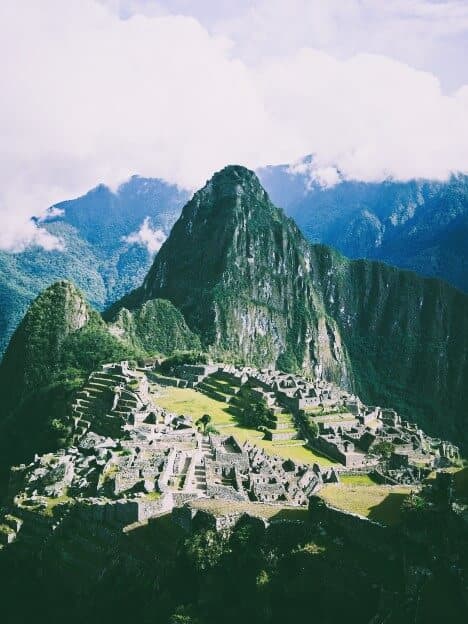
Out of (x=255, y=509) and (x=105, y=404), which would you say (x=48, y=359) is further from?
(x=255, y=509)

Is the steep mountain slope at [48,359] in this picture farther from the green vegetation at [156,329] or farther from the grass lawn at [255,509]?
the grass lawn at [255,509]

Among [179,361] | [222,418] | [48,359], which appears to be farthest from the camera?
[48,359]

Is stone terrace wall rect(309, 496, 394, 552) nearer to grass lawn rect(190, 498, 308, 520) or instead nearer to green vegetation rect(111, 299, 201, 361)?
grass lawn rect(190, 498, 308, 520)

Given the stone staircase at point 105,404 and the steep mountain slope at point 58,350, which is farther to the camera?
the steep mountain slope at point 58,350

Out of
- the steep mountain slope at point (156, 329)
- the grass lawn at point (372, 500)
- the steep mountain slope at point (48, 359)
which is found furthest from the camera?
the steep mountain slope at point (156, 329)

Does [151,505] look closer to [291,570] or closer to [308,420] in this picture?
[291,570]

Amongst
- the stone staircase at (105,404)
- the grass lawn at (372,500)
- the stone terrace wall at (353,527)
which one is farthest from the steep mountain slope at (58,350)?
the stone terrace wall at (353,527)

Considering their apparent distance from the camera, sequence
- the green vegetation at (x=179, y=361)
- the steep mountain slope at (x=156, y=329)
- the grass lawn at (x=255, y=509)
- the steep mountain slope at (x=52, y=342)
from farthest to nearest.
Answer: the steep mountain slope at (x=156, y=329) < the steep mountain slope at (x=52, y=342) < the green vegetation at (x=179, y=361) < the grass lawn at (x=255, y=509)

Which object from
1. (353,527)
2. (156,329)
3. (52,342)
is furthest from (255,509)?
(156,329)
